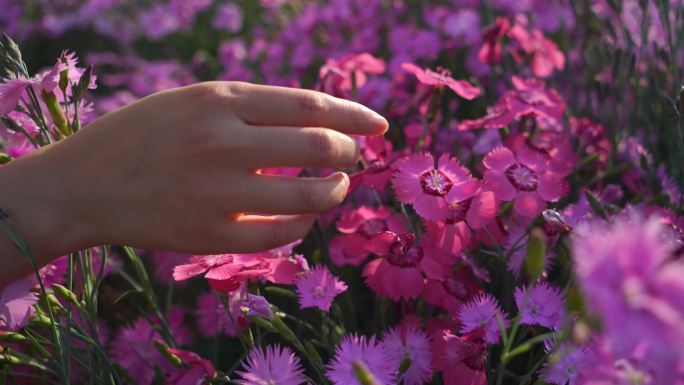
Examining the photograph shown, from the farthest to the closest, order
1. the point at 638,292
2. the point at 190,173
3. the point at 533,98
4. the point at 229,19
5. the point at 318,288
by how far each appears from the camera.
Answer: the point at 229,19 → the point at 533,98 → the point at 318,288 → the point at 190,173 → the point at 638,292

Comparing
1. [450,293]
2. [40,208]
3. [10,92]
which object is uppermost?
[10,92]

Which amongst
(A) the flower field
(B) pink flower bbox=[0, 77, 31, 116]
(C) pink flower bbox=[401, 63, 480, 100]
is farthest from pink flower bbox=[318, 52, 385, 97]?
(B) pink flower bbox=[0, 77, 31, 116]

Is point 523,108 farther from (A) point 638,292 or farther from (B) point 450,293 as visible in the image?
(A) point 638,292

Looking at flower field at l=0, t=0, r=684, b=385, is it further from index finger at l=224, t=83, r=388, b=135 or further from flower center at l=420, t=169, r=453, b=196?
index finger at l=224, t=83, r=388, b=135

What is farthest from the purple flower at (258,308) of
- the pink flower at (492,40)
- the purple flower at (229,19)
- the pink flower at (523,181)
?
the purple flower at (229,19)

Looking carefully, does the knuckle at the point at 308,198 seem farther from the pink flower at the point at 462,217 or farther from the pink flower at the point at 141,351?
the pink flower at the point at 141,351

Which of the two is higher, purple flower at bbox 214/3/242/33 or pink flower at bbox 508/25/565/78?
pink flower at bbox 508/25/565/78

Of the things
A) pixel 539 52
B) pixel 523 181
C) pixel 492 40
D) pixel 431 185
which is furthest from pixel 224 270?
pixel 539 52
